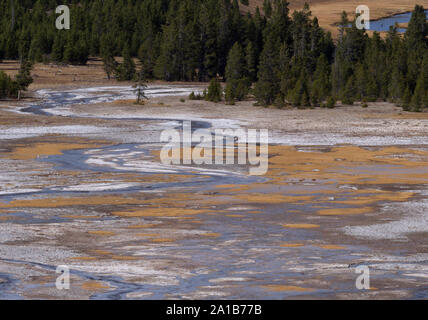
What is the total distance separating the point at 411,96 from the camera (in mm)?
66688

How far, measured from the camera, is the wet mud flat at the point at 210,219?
15031 millimetres

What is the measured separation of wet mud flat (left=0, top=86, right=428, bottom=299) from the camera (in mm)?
15031

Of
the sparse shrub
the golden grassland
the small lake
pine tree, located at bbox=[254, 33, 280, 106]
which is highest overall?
the golden grassland

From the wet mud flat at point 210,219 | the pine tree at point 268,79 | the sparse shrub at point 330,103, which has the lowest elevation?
the wet mud flat at point 210,219

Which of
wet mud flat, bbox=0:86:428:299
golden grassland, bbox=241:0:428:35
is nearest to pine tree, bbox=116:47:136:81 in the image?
wet mud flat, bbox=0:86:428:299

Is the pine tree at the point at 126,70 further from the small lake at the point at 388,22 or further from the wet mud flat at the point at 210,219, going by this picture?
the small lake at the point at 388,22

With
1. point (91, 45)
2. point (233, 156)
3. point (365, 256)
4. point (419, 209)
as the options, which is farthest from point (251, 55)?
point (365, 256)

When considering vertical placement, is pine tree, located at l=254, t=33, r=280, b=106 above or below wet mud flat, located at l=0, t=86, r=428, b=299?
above

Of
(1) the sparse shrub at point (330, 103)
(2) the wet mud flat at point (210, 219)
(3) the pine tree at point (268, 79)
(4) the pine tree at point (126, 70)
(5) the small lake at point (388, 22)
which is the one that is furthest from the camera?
(5) the small lake at point (388, 22)

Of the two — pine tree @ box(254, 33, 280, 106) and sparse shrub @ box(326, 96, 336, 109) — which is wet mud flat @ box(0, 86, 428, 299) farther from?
pine tree @ box(254, 33, 280, 106)

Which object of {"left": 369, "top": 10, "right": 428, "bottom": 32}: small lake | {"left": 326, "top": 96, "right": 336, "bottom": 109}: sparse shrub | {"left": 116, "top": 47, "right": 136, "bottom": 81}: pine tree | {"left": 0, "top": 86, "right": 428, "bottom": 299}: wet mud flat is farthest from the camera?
{"left": 369, "top": 10, "right": 428, "bottom": 32}: small lake

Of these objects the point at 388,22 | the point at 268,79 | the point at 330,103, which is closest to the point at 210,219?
the point at 330,103

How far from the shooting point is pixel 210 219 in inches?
854

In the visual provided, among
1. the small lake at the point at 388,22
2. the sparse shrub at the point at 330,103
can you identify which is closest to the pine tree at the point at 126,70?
the sparse shrub at the point at 330,103
